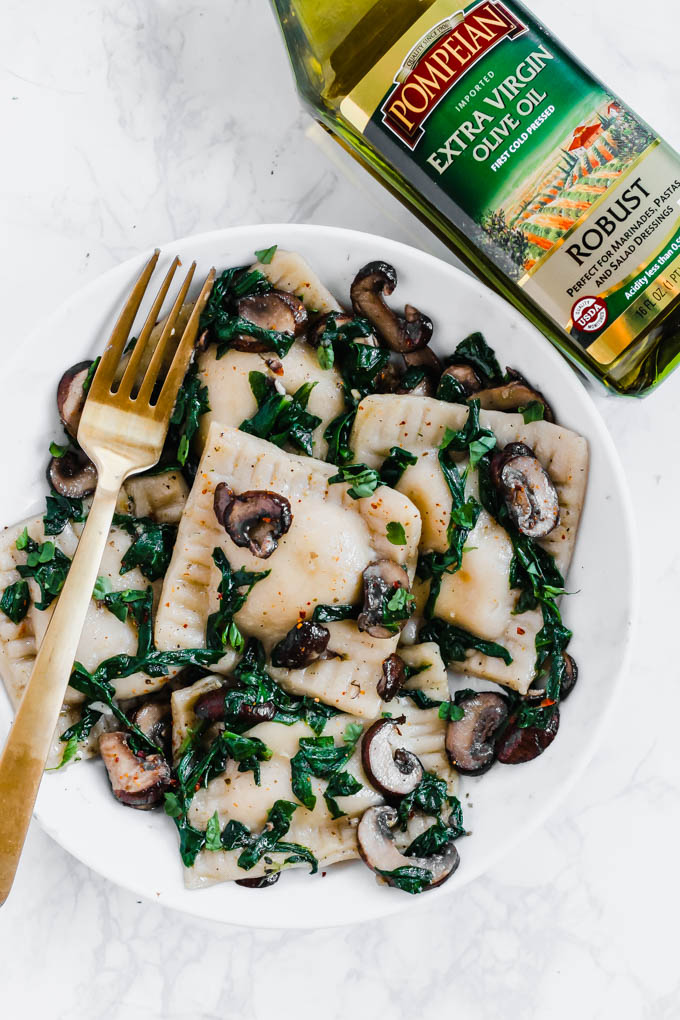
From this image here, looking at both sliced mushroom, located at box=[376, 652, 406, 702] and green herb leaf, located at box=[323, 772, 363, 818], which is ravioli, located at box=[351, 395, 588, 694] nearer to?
sliced mushroom, located at box=[376, 652, 406, 702]

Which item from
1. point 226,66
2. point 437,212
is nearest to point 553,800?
point 437,212

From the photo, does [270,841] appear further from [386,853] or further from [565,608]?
[565,608]

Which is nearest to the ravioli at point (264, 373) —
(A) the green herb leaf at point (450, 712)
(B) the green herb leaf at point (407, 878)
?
(A) the green herb leaf at point (450, 712)

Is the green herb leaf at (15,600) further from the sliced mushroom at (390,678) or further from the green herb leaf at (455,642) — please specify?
the green herb leaf at (455,642)

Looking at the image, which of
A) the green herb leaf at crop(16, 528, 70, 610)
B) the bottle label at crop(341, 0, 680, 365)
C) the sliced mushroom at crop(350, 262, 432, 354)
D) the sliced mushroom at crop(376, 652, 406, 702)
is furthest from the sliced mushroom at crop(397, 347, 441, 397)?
the green herb leaf at crop(16, 528, 70, 610)

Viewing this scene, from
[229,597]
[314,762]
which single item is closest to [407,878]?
[314,762]
